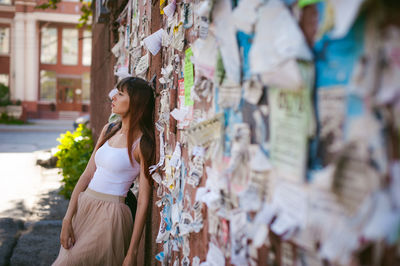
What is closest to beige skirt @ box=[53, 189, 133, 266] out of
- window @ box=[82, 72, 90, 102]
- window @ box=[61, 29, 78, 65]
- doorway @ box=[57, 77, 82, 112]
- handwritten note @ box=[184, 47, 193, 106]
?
handwritten note @ box=[184, 47, 193, 106]

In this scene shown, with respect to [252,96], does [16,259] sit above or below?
below

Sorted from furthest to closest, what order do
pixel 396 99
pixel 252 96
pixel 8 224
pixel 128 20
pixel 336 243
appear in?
pixel 8 224 < pixel 128 20 < pixel 252 96 < pixel 336 243 < pixel 396 99

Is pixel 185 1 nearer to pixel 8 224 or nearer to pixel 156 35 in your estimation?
pixel 156 35

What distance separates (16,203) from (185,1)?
5.62 metres

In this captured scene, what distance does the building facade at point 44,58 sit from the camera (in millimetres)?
32188

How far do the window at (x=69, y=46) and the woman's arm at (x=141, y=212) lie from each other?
3432 centimetres

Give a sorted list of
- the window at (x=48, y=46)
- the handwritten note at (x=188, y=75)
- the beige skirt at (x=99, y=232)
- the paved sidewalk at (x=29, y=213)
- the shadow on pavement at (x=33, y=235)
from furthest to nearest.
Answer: the window at (x=48, y=46), the paved sidewalk at (x=29, y=213), the shadow on pavement at (x=33, y=235), the beige skirt at (x=99, y=232), the handwritten note at (x=188, y=75)

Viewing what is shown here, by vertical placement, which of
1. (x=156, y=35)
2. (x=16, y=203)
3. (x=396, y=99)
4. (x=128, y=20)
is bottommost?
(x=16, y=203)

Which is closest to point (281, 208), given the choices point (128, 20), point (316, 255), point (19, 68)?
point (316, 255)

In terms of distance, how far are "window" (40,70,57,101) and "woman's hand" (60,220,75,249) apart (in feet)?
112

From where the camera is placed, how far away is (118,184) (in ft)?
8.46

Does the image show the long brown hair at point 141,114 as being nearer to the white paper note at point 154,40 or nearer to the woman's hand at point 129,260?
the white paper note at point 154,40

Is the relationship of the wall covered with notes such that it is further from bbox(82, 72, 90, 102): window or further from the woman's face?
bbox(82, 72, 90, 102): window

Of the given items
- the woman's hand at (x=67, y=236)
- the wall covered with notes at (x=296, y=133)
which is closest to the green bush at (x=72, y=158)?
the woman's hand at (x=67, y=236)
